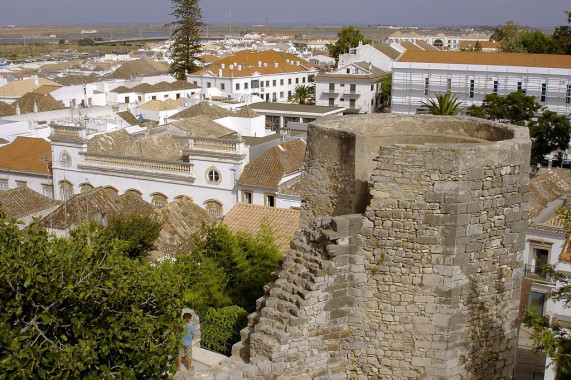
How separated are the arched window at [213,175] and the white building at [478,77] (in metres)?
30.7

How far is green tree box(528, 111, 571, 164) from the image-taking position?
37.0 meters

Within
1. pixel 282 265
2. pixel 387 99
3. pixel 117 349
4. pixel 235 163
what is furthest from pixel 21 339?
pixel 387 99

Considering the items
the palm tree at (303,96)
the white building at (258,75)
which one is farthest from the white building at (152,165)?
the palm tree at (303,96)

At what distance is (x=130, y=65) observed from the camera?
78750 millimetres

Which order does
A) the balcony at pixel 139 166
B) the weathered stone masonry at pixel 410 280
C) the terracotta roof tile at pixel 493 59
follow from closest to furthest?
the weathered stone masonry at pixel 410 280
the balcony at pixel 139 166
the terracotta roof tile at pixel 493 59

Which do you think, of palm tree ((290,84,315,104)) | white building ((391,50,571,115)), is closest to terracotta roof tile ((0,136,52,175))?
white building ((391,50,571,115))

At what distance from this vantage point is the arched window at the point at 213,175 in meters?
25.4

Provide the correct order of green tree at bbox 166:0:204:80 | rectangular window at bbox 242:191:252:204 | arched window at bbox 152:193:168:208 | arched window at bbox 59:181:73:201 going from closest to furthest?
rectangular window at bbox 242:191:252:204 → arched window at bbox 152:193:168:208 → arched window at bbox 59:181:73:201 → green tree at bbox 166:0:204:80

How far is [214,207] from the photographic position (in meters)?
25.8

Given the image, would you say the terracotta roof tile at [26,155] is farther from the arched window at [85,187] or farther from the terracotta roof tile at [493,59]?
the terracotta roof tile at [493,59]

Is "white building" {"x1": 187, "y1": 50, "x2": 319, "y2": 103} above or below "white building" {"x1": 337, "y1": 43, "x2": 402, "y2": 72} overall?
below

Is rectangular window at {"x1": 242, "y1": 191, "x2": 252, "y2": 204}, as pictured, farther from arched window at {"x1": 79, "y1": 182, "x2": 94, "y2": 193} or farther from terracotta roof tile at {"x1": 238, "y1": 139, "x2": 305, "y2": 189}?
arched window at {"x1": 79, "y1": 182, "x2": 94, "y2": 193}

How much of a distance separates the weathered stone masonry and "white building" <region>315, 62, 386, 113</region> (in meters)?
55.1

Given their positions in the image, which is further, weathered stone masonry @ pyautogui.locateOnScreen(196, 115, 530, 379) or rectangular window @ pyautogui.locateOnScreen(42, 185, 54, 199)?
rectangular window @ pyautogui.locateOnScreen(42, 185, 54, 199)
